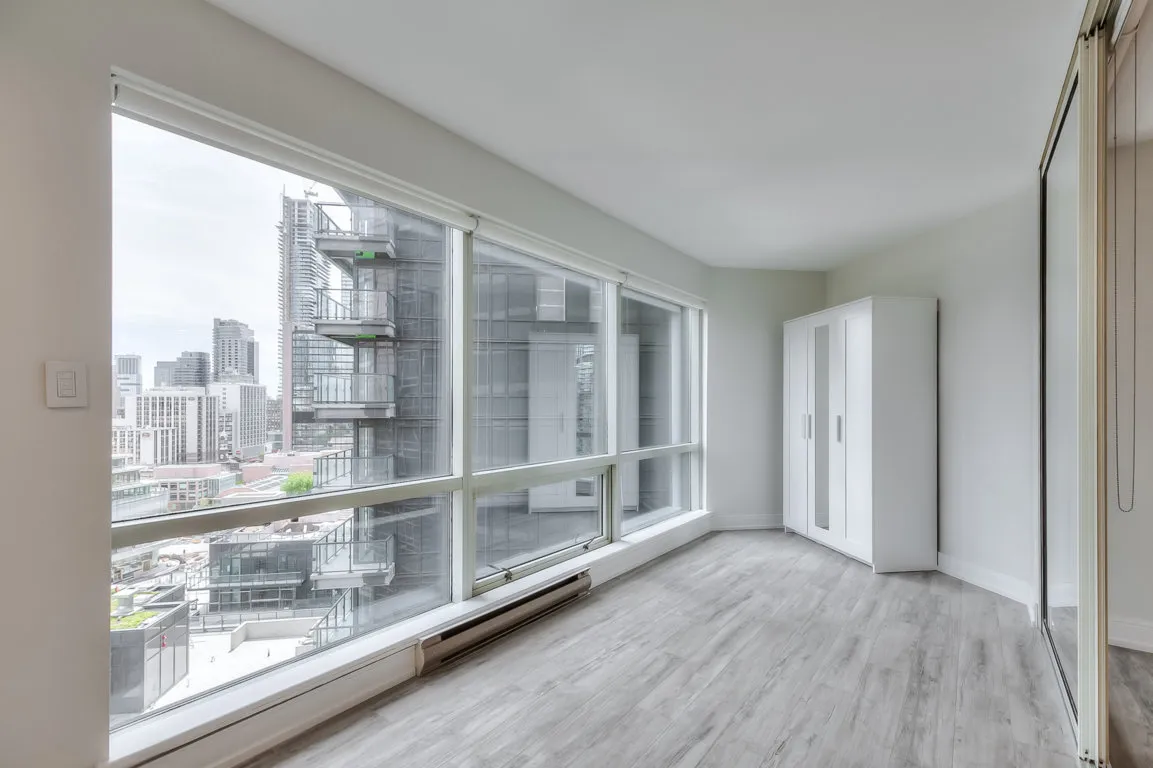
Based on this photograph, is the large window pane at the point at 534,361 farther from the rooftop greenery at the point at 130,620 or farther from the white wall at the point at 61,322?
the white wall at the point at 61,322

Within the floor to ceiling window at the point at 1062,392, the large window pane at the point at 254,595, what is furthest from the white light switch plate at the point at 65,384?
the floor to ceiling window at the point at 1062,392

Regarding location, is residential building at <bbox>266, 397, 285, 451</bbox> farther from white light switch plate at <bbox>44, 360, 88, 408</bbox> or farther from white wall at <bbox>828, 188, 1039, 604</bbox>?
white wall at <bbox>828, 188, 1039, 604</bbox>

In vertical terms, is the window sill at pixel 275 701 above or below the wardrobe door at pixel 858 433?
below

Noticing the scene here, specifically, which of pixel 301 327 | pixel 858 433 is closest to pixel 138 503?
pixel 301 327

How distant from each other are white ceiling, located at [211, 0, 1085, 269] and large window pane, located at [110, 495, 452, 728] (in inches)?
72.6

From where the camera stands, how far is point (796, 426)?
5.11 m

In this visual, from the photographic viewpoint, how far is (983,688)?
246cm

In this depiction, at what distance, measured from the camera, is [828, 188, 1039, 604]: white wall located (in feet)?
11.6

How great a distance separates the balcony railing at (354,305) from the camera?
2420mm

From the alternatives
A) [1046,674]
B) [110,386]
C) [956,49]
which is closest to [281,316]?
[110,386]

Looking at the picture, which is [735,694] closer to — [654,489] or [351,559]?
[351,559]

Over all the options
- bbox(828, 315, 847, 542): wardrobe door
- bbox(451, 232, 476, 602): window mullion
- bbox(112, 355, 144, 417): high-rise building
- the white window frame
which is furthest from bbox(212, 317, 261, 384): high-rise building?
bbox(828, 315, 847, 542): wardrobe door

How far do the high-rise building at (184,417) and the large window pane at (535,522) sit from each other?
1.42 meters

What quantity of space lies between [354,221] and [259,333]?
0.67 metres
